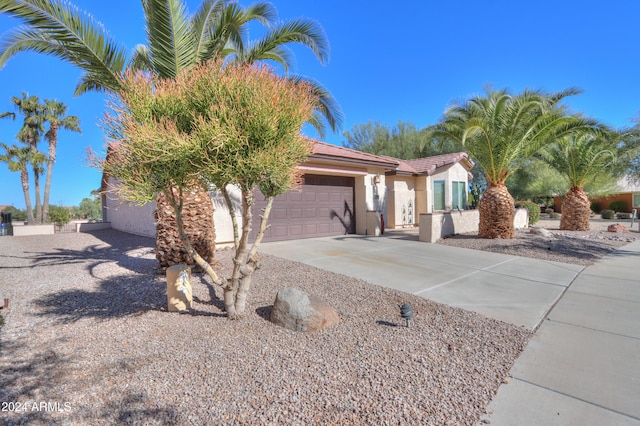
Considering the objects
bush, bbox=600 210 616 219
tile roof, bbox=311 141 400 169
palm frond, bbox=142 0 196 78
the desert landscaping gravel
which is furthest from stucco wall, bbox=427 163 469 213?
bush, bbox=600 210 616 219

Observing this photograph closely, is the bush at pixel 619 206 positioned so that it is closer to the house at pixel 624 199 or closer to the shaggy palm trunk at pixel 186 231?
the house at pixel 624 199

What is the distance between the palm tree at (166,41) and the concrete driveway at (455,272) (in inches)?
125

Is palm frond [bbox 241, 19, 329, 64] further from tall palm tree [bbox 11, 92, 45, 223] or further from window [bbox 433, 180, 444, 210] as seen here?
tall palm tree [bbox 11, 92, 45, 223]

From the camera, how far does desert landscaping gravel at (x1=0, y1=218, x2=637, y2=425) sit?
2.52 metres

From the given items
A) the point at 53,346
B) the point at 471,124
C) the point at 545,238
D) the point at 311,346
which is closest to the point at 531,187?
the point at 545,238

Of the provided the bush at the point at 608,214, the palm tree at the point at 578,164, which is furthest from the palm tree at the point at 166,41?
the bush at the point at 608,214

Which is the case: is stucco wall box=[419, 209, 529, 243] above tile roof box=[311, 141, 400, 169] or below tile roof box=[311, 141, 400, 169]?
below

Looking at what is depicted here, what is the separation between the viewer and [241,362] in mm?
3197

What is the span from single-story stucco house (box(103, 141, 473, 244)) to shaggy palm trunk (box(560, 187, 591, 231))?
547cm

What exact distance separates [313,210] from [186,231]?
619 cm

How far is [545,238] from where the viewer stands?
11703 millimetres

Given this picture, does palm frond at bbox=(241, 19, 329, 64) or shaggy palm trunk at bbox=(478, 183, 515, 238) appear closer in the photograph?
palm frond at bbox=(241, 19, 329, 64)

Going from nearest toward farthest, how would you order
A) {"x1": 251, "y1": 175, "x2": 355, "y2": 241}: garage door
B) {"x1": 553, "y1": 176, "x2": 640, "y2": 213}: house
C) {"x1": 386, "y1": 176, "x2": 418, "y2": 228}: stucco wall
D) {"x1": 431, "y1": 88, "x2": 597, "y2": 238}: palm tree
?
1. {"x1": 431, "y1": 88, "x2": 597, "y2": 238}: palm tree
2. {"x1": 251, "y1": 175, "x2": 355, "y2": 241}: garage door
3. {"x1": 386, "y1": 176, "x2": 418, "y2": 228}: stucco wall
4. {"x1": 553, "y1": 176, "x2": 640, "y2": 213}: house

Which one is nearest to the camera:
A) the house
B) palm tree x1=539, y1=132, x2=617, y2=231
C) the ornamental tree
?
the ornamental tree
